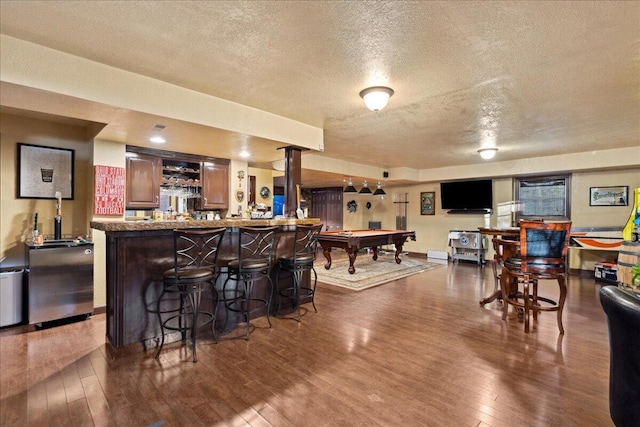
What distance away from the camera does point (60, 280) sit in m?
3.51

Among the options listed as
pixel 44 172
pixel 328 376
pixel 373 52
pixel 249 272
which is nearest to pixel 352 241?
pixel 249 272

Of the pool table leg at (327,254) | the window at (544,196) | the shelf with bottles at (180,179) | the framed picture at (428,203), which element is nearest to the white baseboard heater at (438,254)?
the framed picture at (428,203)

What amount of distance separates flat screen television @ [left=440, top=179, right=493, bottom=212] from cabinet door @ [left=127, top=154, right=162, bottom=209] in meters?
7.27

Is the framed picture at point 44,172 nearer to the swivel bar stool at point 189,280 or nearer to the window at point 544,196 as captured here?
the swivel bar stool at point 189,280

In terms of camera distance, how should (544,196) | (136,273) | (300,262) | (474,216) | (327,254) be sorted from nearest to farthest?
1. (136,273)
2. (300,262)
3. (327,254)
4. (544,196)
5. (474,216)

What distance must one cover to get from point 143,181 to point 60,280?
1.61 meters

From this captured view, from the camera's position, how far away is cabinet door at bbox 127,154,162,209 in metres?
4.34

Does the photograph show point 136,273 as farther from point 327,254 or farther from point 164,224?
point 327,254

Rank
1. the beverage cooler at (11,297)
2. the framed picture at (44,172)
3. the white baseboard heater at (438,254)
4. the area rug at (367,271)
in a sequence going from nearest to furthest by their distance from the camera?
the beverage cooler at (11,297) → the framed picture at (44,172) → the area rug at (367,271) → the white baseboard heater at (438,254)

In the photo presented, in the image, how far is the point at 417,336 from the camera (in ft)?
10.3

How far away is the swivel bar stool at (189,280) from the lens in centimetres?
267

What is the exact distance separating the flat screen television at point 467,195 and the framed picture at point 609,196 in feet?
6.46

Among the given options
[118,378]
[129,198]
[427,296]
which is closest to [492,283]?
[427,296]

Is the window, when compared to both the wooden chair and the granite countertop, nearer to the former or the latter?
the wooden chair
